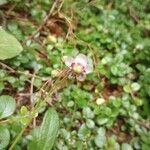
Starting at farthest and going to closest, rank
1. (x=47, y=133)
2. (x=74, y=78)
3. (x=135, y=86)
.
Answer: (x=135, y=86) < (x=74, y=78) < (x=47, y=133)

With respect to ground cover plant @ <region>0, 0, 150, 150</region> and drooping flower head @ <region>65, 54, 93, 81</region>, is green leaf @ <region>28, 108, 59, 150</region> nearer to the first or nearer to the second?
ground cover plant @ <region>0, 0, 150, 150</region>

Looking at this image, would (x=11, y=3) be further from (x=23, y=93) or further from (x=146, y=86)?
(x=146, y=86)

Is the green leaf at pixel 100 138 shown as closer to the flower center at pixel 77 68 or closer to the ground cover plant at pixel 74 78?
the ground cover plant at pixel 74 78

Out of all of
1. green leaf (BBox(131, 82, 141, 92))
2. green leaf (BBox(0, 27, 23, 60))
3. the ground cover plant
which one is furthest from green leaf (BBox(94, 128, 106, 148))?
green leaf (BBox(0, 27, 23, 60))

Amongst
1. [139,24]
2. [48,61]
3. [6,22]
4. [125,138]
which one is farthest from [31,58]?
[139,24]

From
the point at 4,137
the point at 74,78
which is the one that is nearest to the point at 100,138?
the point at 74,78

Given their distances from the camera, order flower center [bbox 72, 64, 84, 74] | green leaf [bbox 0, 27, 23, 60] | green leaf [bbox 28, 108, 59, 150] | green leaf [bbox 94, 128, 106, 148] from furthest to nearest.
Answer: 1. green leaf [bbox 94, 128, 106, 148]
2. green leaf [bbox 0, 27, 23, 60]
3. green leaf [bbox 28, 108, 59, 150]
4. flower center [bbox 72, 64, 84, 74]

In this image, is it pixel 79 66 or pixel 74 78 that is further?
pixel 74 78

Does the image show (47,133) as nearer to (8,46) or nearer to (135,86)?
(8,46)
